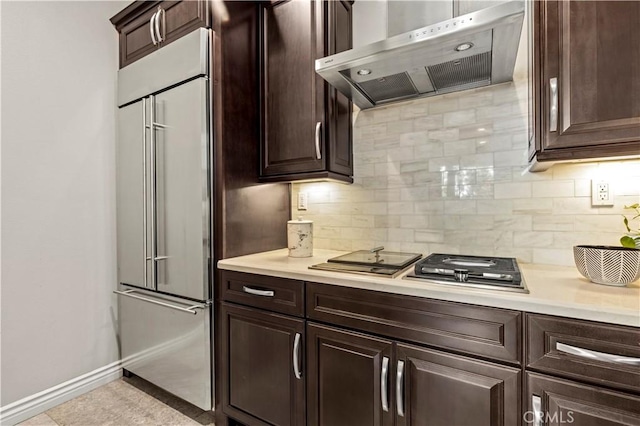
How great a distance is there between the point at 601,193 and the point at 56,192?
9.68 feet

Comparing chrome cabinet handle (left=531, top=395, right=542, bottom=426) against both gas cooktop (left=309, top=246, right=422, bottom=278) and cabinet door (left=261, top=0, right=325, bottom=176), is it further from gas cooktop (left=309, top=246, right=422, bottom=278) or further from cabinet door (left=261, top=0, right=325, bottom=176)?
cabinet door (left=261, top=0, right=325, bottom=176)

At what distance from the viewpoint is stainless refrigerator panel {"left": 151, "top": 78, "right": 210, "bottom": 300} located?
1772 mm

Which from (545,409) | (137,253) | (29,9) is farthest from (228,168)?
(545,409)

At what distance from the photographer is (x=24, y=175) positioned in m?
1.89

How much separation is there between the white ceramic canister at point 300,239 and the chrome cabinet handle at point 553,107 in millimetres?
1235

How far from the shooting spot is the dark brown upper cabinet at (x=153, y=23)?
5.99 feet

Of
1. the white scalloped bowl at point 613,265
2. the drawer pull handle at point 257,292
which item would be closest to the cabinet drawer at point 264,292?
the drawer pull handle at point 257,292

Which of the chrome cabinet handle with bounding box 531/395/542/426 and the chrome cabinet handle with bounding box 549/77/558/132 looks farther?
the chrome cabinet handle with bounding box 549/77/558/132

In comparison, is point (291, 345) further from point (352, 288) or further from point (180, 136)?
point (180, 136)

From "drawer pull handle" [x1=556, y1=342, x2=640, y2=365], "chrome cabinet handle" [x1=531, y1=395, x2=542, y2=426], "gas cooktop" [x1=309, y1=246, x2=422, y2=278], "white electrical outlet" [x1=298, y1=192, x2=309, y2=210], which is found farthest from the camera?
"white electrical outlet" [x1=298, y1=192, x2=309, y2=210]

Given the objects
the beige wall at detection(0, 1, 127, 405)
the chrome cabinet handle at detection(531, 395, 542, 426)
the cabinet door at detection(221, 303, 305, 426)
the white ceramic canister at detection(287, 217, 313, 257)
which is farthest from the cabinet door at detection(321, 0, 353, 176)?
the beige wall at detection(0, 1, 127, 405)

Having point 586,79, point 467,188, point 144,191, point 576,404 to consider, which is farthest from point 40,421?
point 586,79

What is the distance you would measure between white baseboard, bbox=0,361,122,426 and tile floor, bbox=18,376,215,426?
1.3 inches

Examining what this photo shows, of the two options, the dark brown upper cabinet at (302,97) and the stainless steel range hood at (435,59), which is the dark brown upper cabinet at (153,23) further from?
the stainless steel range hood at (435,59)
